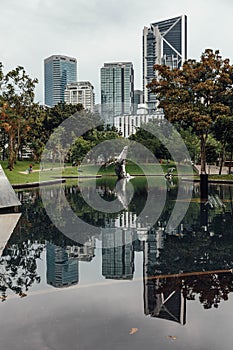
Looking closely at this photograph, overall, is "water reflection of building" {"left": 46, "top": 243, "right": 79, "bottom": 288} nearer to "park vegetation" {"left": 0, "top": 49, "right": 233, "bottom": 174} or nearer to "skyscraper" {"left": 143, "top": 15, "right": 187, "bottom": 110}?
"park vegetation" {"left": 0, "top": 49, "right": 233, "bottom": 174}

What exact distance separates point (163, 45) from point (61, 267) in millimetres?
108729

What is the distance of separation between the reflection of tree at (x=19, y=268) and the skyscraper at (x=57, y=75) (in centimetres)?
12327

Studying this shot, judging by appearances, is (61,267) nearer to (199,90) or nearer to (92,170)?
(199,90)

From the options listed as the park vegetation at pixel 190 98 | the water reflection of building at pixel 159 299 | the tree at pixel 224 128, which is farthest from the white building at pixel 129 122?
the water reflection of building at pixel 159 299

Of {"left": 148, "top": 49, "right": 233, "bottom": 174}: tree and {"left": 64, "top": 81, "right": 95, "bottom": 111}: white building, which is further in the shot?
{"left": 64, "top": 81, "right": 95, "bottom": 111}: white building

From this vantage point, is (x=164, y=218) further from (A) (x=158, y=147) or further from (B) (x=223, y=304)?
(A) (x=158, y=147)

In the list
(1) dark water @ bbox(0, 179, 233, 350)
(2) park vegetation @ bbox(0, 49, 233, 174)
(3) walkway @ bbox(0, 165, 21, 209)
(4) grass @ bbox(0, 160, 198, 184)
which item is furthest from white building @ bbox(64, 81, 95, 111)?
(1) dark water @ bbox(0, 179, 233, 350)

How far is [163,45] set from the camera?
108 m

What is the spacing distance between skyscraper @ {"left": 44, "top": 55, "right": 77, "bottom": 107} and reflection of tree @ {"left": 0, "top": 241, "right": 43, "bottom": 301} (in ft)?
404

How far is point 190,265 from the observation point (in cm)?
569

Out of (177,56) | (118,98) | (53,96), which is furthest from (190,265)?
(53,96)

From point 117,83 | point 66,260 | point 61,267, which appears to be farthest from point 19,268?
point 117,83

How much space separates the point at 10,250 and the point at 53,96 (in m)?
128

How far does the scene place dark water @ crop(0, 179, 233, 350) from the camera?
3436 millimetres
